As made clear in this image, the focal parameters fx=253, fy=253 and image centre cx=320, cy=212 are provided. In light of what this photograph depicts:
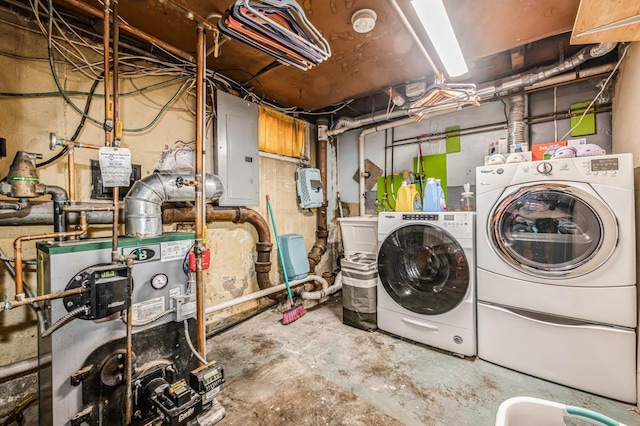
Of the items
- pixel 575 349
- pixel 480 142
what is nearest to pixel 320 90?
pixel 480 142

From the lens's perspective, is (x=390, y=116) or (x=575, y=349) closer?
(x=575, y=349)

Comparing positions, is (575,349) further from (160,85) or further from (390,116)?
(160,85)

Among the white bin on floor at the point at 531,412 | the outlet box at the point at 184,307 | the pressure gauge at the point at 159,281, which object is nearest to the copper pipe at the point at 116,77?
the pressure gauge at the point at 159,281

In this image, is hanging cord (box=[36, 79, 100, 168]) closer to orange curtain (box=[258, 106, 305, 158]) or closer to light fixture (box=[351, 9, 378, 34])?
orange curtain (box=[258, 106, 305, 158])

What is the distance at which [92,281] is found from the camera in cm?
103

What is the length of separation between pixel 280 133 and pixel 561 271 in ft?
9.39

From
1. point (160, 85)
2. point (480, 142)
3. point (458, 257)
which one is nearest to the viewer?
point (458, 257)

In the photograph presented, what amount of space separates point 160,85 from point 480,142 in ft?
10.4

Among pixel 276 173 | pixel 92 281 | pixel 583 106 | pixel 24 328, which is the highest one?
pixel 583 106

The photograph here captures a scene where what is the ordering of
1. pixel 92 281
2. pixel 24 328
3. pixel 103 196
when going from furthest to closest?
pixel 103 196 < pixel 24 328 < pixel 92 281

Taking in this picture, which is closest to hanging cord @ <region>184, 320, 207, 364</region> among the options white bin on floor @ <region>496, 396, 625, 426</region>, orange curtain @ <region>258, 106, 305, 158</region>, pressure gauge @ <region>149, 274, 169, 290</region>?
pressure gauge @ <region>149, 274, 169, 290</region>

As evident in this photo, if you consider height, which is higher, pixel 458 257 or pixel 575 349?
pixel 458 257

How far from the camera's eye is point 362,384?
5.49 ft

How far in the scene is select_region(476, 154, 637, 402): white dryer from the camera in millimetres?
1476
